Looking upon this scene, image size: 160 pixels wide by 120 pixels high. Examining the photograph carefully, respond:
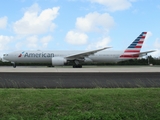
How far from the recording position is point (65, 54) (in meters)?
34.4

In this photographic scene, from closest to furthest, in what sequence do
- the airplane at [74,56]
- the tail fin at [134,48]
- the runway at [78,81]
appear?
the runway at [78,81], the airplane at [74,56], the tail fin at [134,48]

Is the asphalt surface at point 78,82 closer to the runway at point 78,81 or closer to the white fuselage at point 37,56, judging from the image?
the runway at point 78,81

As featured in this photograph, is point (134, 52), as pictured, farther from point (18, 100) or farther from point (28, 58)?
point (18, 100)

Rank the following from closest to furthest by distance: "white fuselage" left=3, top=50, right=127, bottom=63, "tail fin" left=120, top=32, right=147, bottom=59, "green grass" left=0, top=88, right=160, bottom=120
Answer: "green grass" left=0, top=88, right=160, bottom=120 → "white fuselage" left=3, top=50, right=127, bottom=63 → "tail fin" left=120, top=32, right=147, bottom=59

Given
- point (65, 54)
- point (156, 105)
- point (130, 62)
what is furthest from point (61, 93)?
point (130, 62)

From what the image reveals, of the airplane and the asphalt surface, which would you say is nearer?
the asphalt surface

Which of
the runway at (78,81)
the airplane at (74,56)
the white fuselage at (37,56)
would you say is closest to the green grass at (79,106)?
the runway at (78,81)

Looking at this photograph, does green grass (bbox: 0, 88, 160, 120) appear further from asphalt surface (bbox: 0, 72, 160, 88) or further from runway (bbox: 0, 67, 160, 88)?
runway (bbox: 0, 67, 160, 88)

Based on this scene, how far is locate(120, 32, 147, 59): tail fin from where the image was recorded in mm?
36281

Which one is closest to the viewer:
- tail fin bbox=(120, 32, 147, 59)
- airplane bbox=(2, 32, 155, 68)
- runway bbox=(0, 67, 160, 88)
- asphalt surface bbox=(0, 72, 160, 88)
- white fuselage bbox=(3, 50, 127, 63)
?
asphalt surface bbox=(0, 72, 160, 88)

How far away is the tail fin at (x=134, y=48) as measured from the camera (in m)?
36.3

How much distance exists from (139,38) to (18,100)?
3369cm

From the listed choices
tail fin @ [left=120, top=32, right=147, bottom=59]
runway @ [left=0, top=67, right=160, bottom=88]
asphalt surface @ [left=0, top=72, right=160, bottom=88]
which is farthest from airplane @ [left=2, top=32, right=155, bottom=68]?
asphalt surface @ [left=0, top=72, right=160, bottom=88]

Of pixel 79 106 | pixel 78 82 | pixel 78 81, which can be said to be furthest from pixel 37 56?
pixel 79 106
